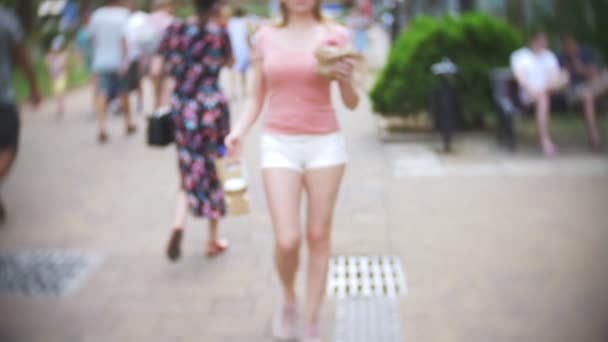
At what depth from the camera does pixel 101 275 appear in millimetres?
5035

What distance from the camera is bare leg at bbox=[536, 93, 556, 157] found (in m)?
8.12

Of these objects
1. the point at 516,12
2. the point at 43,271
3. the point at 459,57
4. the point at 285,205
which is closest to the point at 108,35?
the point at 459,57

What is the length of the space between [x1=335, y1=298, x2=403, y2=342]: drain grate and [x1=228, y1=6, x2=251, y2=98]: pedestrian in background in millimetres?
1397

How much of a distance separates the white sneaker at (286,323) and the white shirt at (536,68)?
17.5 feet

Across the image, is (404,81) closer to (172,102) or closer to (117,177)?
(117,177)

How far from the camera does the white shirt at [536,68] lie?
826 centimetres

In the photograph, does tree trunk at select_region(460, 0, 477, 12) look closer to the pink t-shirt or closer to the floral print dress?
the floral print dress

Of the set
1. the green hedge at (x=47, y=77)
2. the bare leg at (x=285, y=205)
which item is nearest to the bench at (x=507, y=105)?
the bare leg at (x=285, y=205)

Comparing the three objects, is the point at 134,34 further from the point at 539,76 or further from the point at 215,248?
the point at 215,248

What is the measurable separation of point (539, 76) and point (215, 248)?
4692 mm

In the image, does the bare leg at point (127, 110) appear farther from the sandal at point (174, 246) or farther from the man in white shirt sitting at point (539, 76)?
the sandal at point (174, 246)

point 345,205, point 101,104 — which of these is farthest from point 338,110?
point 101,104

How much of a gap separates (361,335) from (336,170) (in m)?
0.86

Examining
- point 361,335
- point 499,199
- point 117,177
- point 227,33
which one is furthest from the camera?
point 117,177
